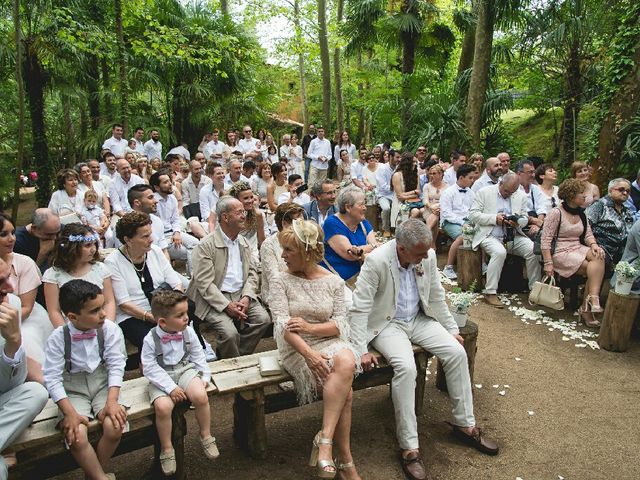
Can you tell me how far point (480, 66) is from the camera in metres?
10.2

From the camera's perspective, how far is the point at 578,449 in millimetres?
3406

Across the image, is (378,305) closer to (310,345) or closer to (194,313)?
(310,345)

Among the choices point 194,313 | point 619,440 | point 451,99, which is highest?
point 451,99

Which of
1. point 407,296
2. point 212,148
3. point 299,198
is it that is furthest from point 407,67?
point 407,296

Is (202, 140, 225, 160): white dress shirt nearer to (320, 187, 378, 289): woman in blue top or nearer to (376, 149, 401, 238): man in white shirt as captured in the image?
(376, 149, 401, 238): man in white shirt

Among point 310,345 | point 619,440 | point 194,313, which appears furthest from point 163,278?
point 619,440

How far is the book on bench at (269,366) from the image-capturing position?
311 cm

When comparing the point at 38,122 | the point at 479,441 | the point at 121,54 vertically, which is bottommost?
the point at 479,441

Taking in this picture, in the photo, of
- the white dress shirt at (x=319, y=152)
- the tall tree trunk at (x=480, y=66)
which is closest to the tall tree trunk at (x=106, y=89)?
the white dress shirt at (x=319, y=152)

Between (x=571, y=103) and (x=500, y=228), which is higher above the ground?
(x=571, y=103)

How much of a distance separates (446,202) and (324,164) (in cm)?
753

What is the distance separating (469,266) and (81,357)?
512cm

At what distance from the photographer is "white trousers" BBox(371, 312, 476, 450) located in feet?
10.4

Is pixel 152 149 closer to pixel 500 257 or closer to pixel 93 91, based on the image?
pixel 93 91
